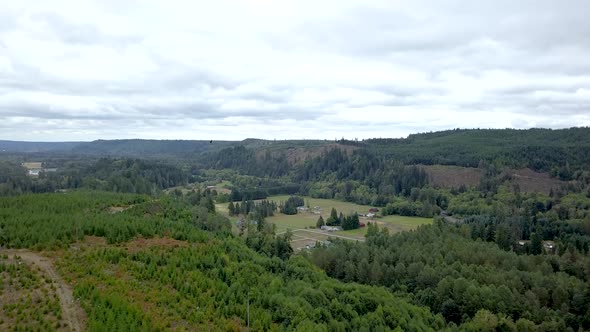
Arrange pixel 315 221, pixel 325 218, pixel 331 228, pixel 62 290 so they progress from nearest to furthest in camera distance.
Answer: pixel 62 290 < pixel 331 228 < pixel 315 221 < pixel 325 218

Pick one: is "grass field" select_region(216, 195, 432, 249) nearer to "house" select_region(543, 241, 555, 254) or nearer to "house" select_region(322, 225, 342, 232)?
"house" select_region(322, 225, 342, 232)

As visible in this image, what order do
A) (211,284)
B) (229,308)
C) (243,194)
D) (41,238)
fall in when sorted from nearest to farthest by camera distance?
(229,308), (211,284), (41,238), (243,194)

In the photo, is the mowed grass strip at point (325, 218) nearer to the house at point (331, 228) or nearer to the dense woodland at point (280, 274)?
the house at point (331, 228)

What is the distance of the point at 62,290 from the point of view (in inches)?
1251

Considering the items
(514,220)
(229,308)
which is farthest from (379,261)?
(514,220)

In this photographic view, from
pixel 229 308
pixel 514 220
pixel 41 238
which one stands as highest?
pixel 41 238

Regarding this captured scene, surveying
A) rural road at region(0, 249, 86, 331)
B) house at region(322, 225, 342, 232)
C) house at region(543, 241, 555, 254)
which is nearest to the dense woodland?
rural road at region(0, 249, 86, 331)

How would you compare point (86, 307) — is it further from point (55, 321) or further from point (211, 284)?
point (211, 284)

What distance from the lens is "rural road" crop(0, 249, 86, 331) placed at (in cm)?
2797

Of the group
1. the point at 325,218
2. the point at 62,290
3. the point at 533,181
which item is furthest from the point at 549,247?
the point at 62,290

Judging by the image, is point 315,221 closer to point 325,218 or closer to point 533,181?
point 325,218

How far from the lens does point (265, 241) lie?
7062 centimetres

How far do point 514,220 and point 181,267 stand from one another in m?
111

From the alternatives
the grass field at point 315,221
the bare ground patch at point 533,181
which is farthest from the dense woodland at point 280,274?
the bare ground patch at point 533,181
